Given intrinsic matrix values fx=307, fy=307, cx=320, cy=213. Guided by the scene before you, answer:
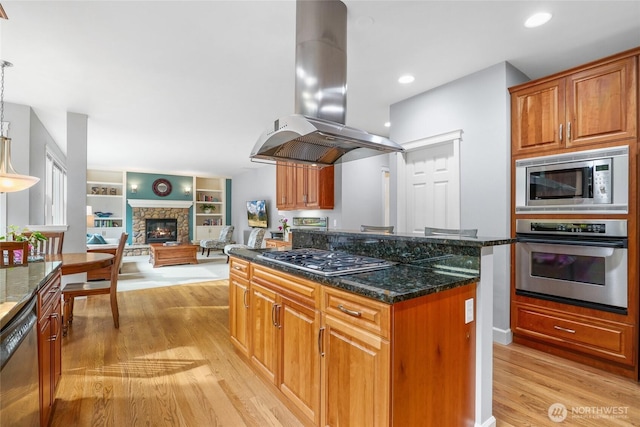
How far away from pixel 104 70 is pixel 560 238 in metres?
4.57

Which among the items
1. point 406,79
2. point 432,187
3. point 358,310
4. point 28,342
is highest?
point 406,79

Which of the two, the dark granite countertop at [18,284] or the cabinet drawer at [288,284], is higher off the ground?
the dark granite countertop at [18,284]

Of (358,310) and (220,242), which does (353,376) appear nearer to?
(358,310)

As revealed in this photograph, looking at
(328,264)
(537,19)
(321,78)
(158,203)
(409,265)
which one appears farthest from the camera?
Result: (158,203)

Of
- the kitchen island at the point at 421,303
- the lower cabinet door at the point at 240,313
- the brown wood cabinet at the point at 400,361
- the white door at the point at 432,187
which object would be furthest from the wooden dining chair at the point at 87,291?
the white door at the point at 432,187

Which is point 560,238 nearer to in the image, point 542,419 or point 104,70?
point 542,419

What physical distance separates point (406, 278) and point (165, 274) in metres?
5.95

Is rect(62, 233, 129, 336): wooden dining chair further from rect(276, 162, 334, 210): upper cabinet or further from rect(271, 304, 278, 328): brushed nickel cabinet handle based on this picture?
rect(276, 162, 334, 210): upper cabinet

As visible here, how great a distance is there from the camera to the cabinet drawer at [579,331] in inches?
91.0

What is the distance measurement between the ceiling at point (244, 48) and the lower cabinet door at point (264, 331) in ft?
6.74

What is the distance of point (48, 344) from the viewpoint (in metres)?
1.63

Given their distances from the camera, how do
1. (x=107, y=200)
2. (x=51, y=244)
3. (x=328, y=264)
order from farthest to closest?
(x=107, y=200)
(x=51, y=244)
(x=328, y=264)

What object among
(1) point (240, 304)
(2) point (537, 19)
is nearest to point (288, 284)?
(1) point (240, 304)

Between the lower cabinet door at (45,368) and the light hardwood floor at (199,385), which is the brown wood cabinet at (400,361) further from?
the lower cabinet door at (45,368)
